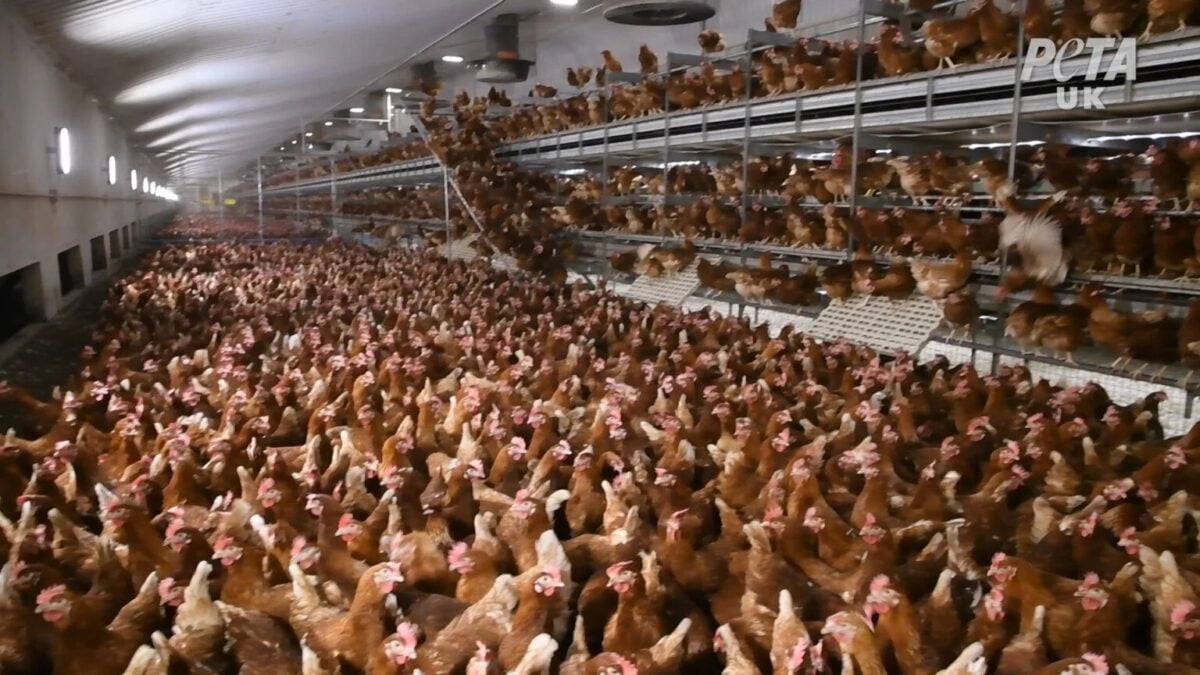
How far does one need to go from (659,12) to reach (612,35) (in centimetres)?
403

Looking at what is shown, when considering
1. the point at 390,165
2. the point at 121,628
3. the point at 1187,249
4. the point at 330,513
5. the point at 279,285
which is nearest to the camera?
the point at 121,628

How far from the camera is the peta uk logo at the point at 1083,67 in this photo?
3.73 metres

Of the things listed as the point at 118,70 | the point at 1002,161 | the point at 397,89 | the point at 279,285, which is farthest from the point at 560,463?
the point at 397,89

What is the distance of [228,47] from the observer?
7680mm

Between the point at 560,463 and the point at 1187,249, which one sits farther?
the point at 1187,249

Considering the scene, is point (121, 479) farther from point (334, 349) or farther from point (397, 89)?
point (397, 89)

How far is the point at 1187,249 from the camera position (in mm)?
3783

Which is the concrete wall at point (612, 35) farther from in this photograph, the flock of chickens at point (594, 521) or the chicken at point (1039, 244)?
the flock of chickens at point (594, 521)

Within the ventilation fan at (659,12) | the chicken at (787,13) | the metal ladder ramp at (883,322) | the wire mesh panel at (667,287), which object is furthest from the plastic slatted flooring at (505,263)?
the metal ladder ramp at (883,322)

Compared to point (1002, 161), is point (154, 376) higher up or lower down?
lower down

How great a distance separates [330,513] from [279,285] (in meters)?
6.80

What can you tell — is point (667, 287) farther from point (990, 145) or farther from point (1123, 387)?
point (1123, 387)

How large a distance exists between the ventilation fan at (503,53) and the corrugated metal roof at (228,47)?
110 cm

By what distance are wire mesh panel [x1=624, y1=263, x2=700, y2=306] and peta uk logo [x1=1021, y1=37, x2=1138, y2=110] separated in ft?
10.9
